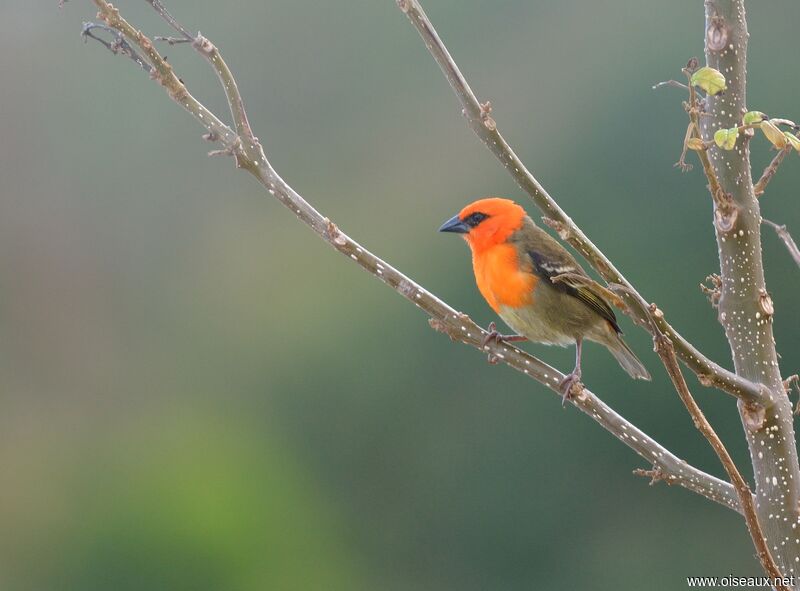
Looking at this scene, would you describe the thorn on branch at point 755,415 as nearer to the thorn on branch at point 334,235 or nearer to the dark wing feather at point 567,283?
the thorn on branch at point 334,235

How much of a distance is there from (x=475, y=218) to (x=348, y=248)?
1.52m

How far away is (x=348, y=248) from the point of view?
6.72 ft

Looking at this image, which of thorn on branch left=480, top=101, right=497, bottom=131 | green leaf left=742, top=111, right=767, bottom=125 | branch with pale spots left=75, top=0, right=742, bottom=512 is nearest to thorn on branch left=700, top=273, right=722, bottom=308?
branch with pale spots left=75, top=0, right=742, bottom=512

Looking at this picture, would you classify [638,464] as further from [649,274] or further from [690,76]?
[690,76]

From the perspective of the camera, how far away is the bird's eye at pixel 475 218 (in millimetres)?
3492

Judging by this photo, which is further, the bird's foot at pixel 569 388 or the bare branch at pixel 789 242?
the bird's foot at pixel 569 388

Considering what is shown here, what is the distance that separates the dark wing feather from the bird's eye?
0.92 ft

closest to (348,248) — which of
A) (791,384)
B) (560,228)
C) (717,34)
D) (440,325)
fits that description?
(440,325)

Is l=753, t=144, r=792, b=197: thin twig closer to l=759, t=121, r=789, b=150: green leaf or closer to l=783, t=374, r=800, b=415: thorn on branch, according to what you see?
l=759, t=121, r=789, b=150: green leaf

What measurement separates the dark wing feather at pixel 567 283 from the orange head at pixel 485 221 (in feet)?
0.62

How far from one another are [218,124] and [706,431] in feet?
3.79

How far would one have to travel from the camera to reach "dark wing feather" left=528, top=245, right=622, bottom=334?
3.15 metres

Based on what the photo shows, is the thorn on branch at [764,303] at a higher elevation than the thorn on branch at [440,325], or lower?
higher

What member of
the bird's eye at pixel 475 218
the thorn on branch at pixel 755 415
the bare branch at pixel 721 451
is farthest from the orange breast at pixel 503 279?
the bare branch at pixel 721 451
